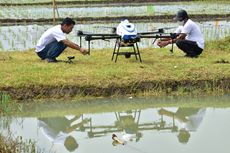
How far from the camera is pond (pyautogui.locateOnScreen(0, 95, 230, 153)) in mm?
5188

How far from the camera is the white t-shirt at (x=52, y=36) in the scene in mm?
8164

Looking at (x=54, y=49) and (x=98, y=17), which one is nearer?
(x=54, y=49)

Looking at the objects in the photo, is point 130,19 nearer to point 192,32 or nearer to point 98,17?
point 98,17

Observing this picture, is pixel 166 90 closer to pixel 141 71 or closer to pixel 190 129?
pixel 141 71

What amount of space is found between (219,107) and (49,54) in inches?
123

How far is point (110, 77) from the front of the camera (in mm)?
7316

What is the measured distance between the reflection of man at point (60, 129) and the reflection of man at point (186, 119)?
118 centimetres

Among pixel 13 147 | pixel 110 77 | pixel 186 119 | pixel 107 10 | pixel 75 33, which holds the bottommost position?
pixel 186 119

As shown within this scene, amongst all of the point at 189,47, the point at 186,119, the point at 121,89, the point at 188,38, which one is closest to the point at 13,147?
the point at 186,119

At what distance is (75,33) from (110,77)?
6.33 meters

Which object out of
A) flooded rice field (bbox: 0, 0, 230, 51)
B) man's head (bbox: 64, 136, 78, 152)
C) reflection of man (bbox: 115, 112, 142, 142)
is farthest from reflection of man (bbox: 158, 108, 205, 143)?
flooded rice field (bbox: 0, 0, 230, 51)

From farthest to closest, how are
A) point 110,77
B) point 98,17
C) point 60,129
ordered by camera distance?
point 98,17, point 110,77, point 60,129

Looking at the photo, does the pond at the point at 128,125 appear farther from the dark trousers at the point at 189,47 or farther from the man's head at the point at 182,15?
the man's head at the point at 182,15

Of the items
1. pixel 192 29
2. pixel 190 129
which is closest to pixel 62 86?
pixel 190 129
